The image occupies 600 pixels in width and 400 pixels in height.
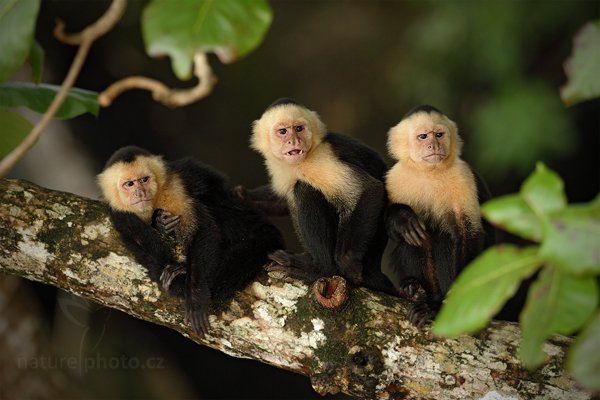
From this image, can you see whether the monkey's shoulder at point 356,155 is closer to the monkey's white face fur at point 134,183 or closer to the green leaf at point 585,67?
the monkey's white face fur at point 134,183

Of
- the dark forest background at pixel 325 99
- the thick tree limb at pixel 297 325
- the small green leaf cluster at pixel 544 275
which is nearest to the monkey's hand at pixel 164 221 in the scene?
the thick tree limb at pixel 297 325

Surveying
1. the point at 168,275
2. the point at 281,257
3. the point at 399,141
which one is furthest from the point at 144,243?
the point at 399,141

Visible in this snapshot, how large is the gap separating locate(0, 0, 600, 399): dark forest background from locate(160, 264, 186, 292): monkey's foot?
98.4 inches

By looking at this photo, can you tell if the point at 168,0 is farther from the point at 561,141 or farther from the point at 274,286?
the point at 561,141

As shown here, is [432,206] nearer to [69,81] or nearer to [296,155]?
[296,155]

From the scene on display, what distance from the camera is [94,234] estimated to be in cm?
213

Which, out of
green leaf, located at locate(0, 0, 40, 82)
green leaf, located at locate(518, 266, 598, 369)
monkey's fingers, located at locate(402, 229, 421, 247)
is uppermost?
monkey's fingers, located at locate(402, 229, 421, 247)

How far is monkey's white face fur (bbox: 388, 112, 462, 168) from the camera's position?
7.52 feet

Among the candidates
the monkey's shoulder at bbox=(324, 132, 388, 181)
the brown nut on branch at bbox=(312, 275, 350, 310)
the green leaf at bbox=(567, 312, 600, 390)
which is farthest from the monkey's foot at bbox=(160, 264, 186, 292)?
the green leaf at bbox=(567, 312, 600, 390)

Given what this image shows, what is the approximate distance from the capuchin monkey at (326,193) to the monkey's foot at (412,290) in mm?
50

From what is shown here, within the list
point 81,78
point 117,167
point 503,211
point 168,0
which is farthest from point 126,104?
point 503,211

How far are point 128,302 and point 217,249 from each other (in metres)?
0.35

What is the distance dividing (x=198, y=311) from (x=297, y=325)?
0.97 ft

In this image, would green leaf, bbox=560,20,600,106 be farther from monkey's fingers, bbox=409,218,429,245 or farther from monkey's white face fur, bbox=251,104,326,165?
monkey's white face fur, bbox=251,104,326,165
